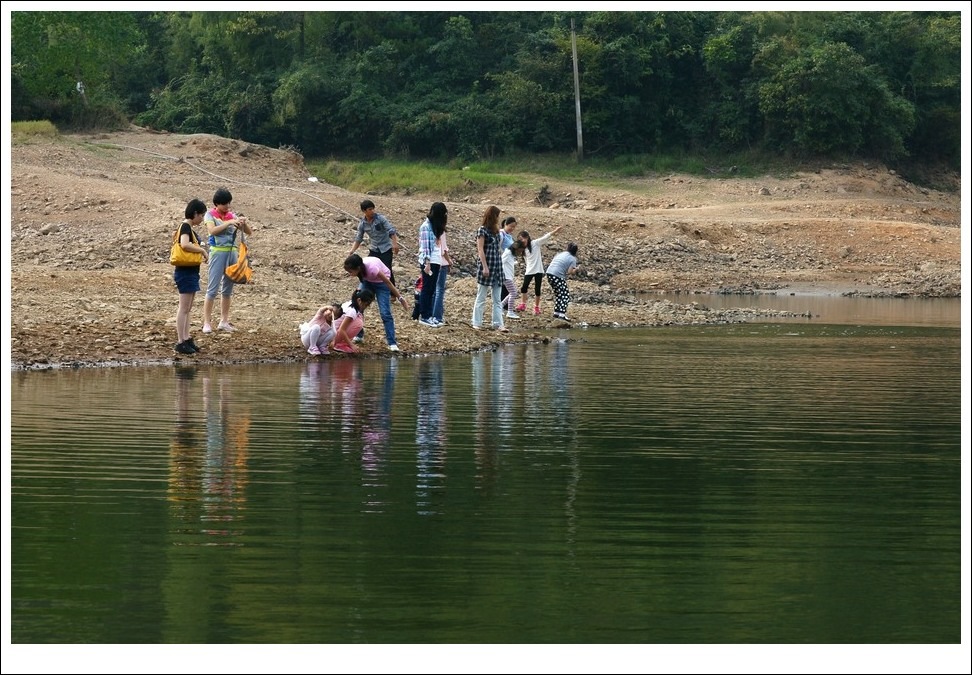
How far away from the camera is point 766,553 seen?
7.27 metres

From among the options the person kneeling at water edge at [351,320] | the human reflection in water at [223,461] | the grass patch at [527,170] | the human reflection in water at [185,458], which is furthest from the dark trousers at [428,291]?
the grass patch at [527,170]

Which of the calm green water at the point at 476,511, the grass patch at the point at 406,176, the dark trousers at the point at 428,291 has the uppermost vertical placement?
the grass patch at the point at 406,176

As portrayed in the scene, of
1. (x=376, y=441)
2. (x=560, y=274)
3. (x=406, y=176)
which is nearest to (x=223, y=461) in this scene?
(x=376, y=441)

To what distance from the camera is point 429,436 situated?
36.0ft

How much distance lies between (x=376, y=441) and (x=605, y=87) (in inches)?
1790

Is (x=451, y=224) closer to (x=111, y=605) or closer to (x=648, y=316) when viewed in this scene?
(x=648, y=316)

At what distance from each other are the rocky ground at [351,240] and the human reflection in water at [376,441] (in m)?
3.26

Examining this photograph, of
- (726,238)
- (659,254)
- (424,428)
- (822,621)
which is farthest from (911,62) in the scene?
(822,621)

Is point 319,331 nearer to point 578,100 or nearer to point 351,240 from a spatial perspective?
point 351,240

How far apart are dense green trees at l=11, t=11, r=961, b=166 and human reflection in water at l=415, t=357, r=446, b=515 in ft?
129

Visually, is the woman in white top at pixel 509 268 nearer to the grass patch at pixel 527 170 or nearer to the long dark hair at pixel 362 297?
the long dark hair at pixel 362 297

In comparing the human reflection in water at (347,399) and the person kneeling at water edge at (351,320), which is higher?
the person kneeling at water edge at (351,320)

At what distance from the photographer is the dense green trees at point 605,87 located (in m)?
52.6

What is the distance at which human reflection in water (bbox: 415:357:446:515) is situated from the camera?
28.5 feet
